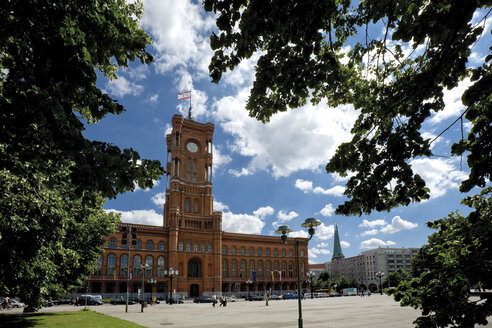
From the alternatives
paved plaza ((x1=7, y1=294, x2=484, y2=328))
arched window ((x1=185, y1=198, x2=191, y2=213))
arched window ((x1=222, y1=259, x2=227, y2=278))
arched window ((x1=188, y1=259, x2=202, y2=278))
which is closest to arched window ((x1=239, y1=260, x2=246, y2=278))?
arched window ((x1=222, y1=259, x2=227, y2=278))

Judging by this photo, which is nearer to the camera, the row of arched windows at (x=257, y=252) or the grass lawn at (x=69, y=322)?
the grass lawn at (x=69, y=322)

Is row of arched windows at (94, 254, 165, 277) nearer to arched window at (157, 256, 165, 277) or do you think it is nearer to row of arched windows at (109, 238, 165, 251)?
arched window at (157, 256, 165, 277)

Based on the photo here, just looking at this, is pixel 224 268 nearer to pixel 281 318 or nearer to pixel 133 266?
pixel 133 266

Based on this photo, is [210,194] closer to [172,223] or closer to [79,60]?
[172,223]

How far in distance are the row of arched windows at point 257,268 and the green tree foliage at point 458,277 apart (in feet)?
213

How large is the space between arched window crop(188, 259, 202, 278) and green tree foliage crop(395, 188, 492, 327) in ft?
209

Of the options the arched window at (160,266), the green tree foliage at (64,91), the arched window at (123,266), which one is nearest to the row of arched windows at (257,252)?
the arched window at (160,266)

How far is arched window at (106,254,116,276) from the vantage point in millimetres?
56250

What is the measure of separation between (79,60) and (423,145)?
16.1 ft

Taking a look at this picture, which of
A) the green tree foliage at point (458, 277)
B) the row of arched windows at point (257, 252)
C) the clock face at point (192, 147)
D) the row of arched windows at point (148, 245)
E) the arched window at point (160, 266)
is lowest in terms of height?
the arched window at point (160, 266)

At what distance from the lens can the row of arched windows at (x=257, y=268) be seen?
68.6 m

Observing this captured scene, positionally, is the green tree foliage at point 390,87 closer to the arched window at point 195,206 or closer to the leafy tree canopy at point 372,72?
the leafy tree canopy at point 372,72

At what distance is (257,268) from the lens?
72.9 meters

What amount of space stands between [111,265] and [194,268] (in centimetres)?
1608
